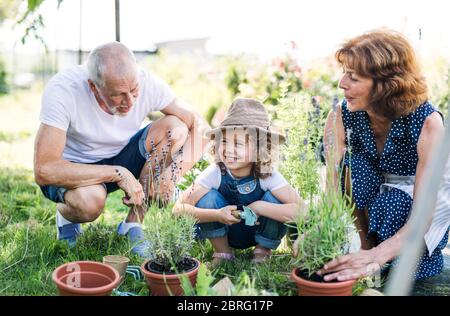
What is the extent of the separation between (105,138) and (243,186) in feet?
3.00

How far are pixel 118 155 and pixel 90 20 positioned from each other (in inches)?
113

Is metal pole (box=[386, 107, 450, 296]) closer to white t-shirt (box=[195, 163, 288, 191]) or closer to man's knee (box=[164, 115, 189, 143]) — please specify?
white t-shirt (box=[195, 163, 288, 191])

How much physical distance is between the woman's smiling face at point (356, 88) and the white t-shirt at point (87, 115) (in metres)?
1.20

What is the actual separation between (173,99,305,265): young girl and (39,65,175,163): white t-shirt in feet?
1.87

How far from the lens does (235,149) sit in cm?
282

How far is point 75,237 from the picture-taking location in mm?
3238

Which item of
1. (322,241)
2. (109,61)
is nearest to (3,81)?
(109,61)

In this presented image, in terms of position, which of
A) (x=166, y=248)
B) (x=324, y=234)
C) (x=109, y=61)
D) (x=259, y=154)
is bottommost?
(x=166, y=248)

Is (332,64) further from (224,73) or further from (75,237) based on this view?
(75,237)

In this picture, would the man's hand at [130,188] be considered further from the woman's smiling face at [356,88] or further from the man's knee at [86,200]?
the woman's smiling face at [356,88]

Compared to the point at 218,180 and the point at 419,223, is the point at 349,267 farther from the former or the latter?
the point at 218,180

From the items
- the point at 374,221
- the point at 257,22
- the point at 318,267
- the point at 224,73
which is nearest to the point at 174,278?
the point at 318,267

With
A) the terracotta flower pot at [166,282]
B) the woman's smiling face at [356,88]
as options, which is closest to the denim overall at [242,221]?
the terracotta flower pot at [166,282]

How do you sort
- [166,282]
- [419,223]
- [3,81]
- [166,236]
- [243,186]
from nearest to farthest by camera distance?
[419,223] → [166,282] → [166,236] → [243,186] → [3,81]
